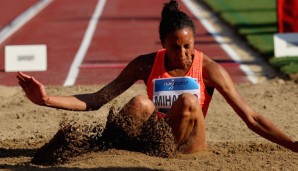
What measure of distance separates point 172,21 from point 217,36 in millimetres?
9020

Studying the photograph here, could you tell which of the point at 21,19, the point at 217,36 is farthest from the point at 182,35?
the point at 21,19

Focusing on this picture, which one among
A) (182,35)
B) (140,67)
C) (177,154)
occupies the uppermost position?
(182,35)

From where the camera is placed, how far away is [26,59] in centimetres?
1153

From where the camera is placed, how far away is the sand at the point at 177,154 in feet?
18.1

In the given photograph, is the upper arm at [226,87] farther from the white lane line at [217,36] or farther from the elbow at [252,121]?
the white lane line at [217,36]

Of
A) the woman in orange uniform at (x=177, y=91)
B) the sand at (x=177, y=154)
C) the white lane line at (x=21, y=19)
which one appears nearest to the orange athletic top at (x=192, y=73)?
the woman in orange uniform at (x=177, y=91)

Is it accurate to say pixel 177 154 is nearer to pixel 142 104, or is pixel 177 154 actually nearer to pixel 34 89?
pixel 142 104

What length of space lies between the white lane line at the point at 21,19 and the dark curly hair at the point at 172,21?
9.49 m

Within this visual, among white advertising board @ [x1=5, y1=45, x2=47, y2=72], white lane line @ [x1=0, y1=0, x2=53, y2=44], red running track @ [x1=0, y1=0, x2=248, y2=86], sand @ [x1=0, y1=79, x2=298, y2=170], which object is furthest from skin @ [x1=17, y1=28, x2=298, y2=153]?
white lane line @ [x1=0, y1=0, x2=53, y2=44]

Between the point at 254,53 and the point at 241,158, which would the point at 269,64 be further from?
the point at 241,158

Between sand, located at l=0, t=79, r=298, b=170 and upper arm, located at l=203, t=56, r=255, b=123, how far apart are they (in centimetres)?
42

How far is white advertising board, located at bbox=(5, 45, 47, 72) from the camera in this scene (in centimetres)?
1152

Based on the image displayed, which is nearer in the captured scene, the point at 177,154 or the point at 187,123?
the point at 187,123

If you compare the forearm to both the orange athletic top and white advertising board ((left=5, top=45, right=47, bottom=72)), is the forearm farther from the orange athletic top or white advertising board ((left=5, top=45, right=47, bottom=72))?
white advertising board ((left=5, top=45, right=47, bottom=72))
